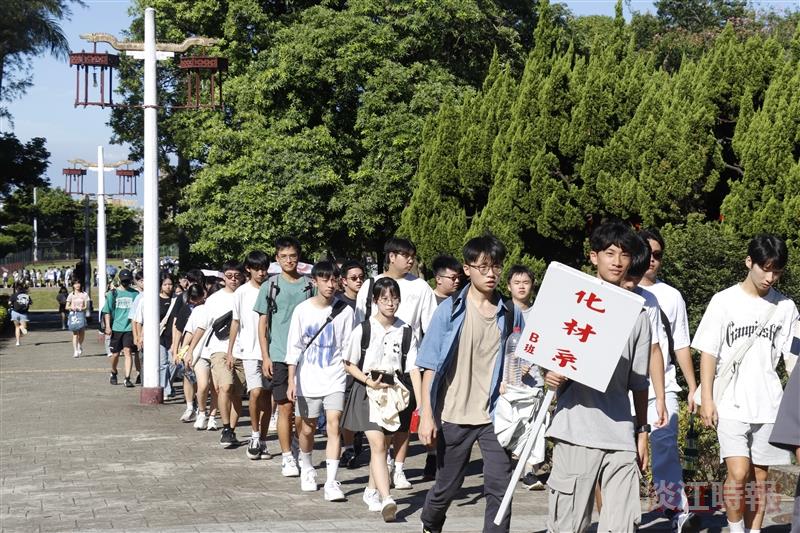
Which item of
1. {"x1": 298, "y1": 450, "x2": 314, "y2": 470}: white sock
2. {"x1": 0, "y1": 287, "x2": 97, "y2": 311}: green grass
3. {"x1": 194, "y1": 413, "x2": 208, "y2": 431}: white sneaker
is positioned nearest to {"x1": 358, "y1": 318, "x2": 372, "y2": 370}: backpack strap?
{"x1": 298, "y1": 450, "x2": 314, "y2": 470}: white sock

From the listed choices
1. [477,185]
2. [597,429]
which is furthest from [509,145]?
[597,429]

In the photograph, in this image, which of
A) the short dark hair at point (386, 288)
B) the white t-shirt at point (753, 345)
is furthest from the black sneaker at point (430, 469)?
the white t-shirt at point (753, 345)

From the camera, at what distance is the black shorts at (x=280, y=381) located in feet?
31.9

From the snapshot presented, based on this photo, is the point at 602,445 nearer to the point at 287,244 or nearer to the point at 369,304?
the point at 369,304

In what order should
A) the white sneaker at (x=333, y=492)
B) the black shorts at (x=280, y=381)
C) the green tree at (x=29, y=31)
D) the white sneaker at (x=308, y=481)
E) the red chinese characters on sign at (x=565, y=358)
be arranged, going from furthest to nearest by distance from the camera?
the green tree at (x=29, y=31) < the black shorts at (x=280, y=381) < the white sneaker at (x=308, y=481) < the white sneaker at (x=333, y=492) < the red chinese characters on sign at (x=565, y=358)

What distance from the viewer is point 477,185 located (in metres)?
20.0

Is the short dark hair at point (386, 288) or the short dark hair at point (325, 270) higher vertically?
the short dark hair at point (325, 270)

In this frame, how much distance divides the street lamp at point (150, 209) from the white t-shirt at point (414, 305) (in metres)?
7.21

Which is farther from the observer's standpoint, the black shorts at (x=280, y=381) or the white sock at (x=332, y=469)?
the black shorts at (x=280, y=381)

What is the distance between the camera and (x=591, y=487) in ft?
17.8

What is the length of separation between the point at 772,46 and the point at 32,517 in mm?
11100

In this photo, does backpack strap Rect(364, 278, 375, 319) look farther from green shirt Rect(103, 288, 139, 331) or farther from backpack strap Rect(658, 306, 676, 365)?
green shirt Rect(103, 288, 139, 331)

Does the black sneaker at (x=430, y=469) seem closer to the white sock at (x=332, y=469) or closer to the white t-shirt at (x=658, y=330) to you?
the white sock at (x=332, y=469)

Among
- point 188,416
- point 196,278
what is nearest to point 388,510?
point 188,416
